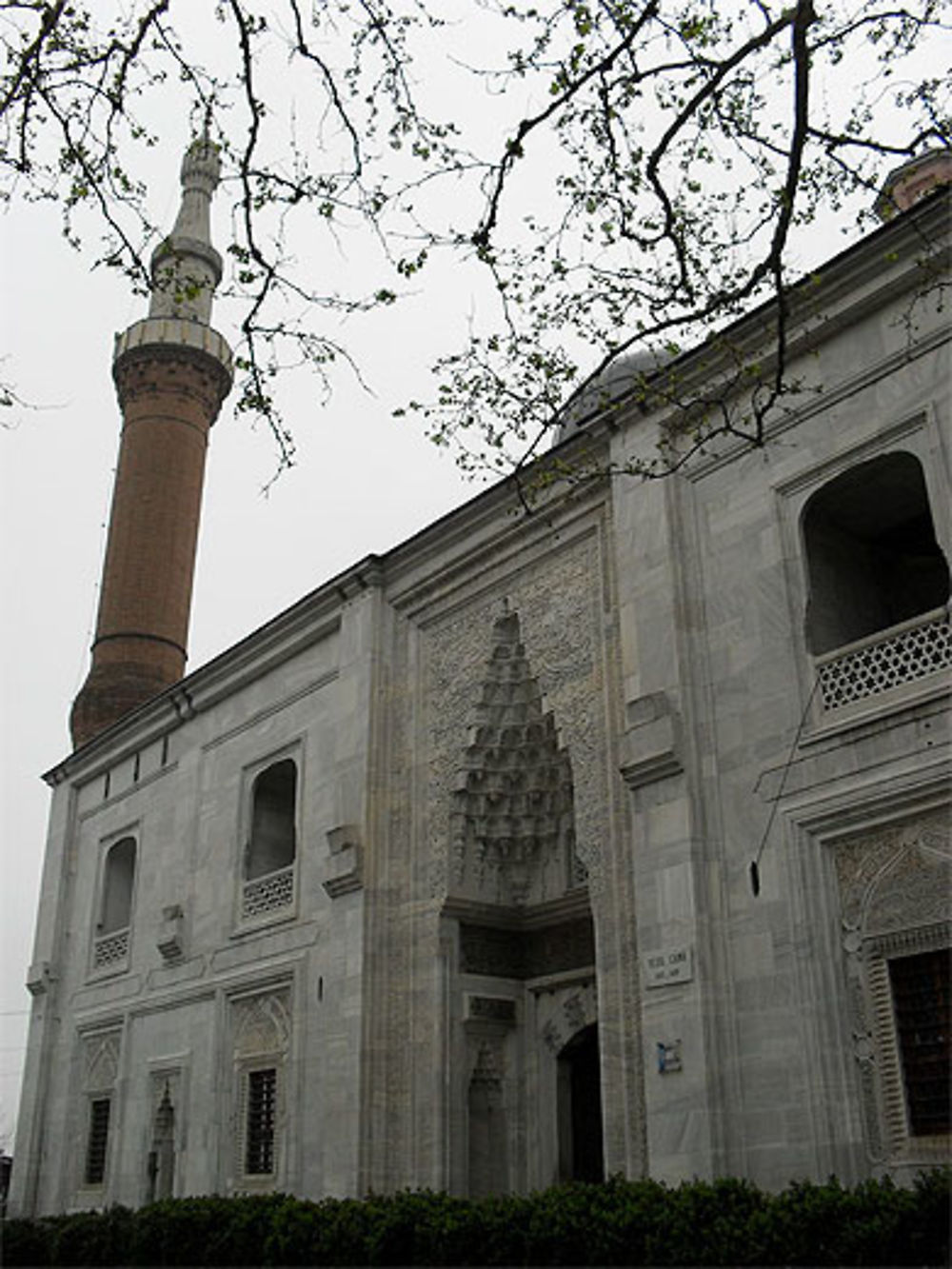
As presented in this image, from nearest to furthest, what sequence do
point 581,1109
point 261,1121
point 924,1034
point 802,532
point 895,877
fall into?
point 924,1034
point 895,877
point 802,532
point 581,1109
point 261,1121

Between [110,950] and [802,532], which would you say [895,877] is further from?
[110,950]

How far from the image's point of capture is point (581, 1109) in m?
12.4

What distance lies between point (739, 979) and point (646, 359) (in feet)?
34.9

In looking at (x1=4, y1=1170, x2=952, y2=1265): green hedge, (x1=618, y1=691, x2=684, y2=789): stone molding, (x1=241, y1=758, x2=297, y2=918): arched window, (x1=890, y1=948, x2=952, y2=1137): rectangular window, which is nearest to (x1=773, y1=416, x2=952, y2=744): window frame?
(x1=618, y1=691, x2=684, y2=789): stone molding

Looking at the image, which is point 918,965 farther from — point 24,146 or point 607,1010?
point 24,146

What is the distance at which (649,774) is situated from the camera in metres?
10.1

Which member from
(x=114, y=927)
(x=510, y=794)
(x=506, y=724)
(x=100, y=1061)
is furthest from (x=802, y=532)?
(x=114, y=927)

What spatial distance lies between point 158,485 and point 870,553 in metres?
15.7

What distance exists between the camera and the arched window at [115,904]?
17828 millimetres

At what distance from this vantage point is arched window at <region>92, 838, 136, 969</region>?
17.8 m

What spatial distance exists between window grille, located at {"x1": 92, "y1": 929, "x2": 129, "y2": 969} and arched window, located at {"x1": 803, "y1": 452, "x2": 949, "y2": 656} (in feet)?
37.2

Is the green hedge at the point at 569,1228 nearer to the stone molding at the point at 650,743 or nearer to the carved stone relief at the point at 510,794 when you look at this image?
the stone molding at the point at 650,743

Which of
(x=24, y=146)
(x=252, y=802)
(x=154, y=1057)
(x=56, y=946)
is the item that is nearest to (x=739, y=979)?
(x=24, y=146)

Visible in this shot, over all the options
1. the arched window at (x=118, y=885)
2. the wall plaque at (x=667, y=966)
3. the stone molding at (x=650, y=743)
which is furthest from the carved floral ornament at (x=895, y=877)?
the arched window at (x=118, y=885)
